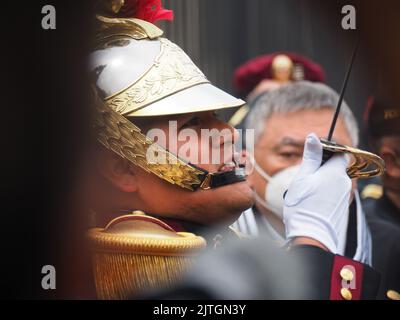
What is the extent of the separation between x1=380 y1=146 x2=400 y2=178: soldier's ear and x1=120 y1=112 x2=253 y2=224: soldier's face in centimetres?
91

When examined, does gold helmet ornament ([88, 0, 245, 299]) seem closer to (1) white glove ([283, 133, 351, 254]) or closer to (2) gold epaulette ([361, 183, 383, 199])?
(1) white glove ([283, 133, 351, 254])

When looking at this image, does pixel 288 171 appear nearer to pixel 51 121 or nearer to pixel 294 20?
pixel 294 20

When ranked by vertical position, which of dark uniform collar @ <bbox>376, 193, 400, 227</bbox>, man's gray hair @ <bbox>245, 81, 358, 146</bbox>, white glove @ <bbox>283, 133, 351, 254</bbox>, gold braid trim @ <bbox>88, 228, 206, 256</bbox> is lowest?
dark uniform collar @ <bbox>376, 193, 400, 227</bbox>

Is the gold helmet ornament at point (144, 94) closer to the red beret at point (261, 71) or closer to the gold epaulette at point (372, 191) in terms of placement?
the red beret at point (261, 71)

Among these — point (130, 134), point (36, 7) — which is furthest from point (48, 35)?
point (130, 134)

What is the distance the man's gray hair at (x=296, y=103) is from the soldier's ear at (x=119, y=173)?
2.53 feet

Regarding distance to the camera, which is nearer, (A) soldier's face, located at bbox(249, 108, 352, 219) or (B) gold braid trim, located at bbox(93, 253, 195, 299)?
(B) gold braid trim, located at bbox(93, 253, 195, 299)

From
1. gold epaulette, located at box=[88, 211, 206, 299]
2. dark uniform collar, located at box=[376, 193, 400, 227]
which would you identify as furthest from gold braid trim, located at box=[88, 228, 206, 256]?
dark uniform collar, located at box=[376, 193, 400, 227]

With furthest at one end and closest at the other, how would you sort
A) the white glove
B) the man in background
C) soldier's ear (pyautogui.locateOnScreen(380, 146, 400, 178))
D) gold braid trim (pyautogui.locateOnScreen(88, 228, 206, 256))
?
soldier's ear (pyautogui.locateOnScreen(380, 146, 400, 178)) < the man in background < the white glove < gold braid trim (pyautogui.locateOnScreen(88, 228, 206, 256))

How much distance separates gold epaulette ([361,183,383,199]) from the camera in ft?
10.8

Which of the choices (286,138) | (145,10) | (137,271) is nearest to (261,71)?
(286,138)

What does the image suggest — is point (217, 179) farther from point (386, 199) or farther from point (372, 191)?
point (372, 191)

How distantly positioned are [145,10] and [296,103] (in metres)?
0.75
